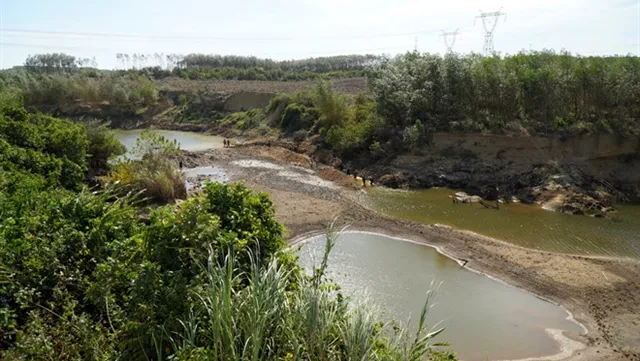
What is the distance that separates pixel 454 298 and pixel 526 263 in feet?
14.1

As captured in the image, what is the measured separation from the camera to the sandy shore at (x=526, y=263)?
1316 cm

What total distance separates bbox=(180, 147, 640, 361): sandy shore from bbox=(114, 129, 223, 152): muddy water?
17.8 meters

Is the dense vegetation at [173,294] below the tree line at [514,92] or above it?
below

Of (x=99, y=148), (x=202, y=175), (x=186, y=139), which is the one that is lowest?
(x=202, y=175)

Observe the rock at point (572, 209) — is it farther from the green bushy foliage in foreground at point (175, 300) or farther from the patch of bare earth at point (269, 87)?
the patch of bare earth at point (269, 87)

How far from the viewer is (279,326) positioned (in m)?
6.61

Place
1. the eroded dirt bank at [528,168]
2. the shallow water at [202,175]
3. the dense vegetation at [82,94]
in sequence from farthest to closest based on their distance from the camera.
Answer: the dense vegetation at [82,94] → the shallow water at [202,175] → the eroded dirt bank at [528,168]

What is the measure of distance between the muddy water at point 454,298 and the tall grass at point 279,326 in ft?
13.5

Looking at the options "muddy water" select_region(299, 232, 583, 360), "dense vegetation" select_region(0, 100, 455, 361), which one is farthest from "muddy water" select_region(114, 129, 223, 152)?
"dense vegetation" select_region(0, 100, 455, 361)

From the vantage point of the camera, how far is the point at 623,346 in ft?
41.0

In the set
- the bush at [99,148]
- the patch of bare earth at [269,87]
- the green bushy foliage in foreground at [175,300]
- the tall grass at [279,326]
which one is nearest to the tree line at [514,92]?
the patch of bare earth at [269,87]

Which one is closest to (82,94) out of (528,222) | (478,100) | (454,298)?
(478,100)

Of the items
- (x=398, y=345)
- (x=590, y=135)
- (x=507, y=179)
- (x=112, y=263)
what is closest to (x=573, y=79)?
(x=590, y=135)

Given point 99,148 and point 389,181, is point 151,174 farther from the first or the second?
point 389,181
